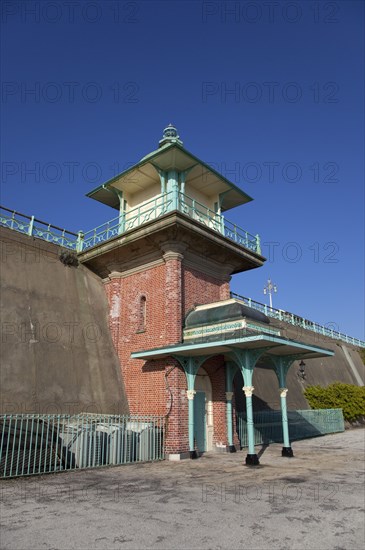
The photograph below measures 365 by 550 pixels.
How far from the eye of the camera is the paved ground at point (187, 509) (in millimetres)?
5438

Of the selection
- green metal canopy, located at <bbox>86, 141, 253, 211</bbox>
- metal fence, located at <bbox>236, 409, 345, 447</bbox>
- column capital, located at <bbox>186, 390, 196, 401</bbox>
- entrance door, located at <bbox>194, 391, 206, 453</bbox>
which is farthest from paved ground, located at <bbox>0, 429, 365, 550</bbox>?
green metal canopy, located at <bbox>86, 141, 253, 211</bbox>

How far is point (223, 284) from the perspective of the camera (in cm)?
1842

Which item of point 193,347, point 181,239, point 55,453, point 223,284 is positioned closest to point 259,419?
point 223,284

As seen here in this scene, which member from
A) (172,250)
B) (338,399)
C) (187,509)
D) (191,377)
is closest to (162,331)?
Result: (191,377)

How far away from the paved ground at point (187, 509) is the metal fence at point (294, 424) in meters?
6.34

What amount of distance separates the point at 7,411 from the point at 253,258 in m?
11.7

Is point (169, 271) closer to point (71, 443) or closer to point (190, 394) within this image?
point (190, 394)

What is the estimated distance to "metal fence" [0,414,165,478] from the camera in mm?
10062

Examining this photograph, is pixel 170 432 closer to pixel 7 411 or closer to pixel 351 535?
pixel 7 411

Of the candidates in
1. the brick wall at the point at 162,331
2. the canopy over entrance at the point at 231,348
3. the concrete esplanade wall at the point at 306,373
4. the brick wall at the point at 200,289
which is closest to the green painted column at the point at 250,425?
the canopy over entrance at the point at 231,348

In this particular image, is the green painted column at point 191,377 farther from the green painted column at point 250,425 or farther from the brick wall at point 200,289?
the green painted column at point 250,425

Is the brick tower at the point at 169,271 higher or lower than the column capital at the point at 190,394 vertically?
higher

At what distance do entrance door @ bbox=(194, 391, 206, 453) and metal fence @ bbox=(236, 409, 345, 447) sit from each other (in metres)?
2.26

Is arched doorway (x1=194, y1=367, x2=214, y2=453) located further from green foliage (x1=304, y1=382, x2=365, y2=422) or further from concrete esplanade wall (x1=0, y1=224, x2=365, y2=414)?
green foliage (x1=304, y1=382, x2=365, y2=422)
